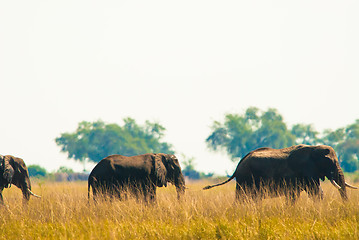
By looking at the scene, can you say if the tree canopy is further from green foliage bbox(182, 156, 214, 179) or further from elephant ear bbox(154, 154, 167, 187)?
elephant ear bbox(154, 154, 167, 187)

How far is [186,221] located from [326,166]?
459cm

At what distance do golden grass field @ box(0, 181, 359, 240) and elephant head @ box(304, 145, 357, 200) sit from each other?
0.60m

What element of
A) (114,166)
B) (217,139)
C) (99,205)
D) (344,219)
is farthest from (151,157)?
(217,139)

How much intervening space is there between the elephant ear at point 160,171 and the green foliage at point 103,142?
5440 cm

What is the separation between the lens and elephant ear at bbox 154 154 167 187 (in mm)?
15164

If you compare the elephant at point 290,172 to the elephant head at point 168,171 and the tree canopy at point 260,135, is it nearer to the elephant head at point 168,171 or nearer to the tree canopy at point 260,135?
the elephant head at point 168,171

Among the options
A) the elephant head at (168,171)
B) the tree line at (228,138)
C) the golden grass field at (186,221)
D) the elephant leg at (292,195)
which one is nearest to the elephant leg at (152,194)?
the elephant head at (168,171)

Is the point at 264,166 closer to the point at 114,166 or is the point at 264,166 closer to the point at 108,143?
the point at 114,166

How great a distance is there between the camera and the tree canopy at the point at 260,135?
65.4 meters

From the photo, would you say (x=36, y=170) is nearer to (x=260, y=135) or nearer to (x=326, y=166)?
(x=260, y=135)

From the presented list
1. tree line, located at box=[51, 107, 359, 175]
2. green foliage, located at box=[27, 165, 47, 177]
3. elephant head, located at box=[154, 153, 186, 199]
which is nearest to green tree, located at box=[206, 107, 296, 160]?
tree line, located at box=[51, 107, 359, 175]

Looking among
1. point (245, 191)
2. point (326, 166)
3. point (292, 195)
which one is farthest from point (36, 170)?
point (326, 166)

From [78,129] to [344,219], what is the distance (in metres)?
66.1

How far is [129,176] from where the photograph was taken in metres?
14.7
